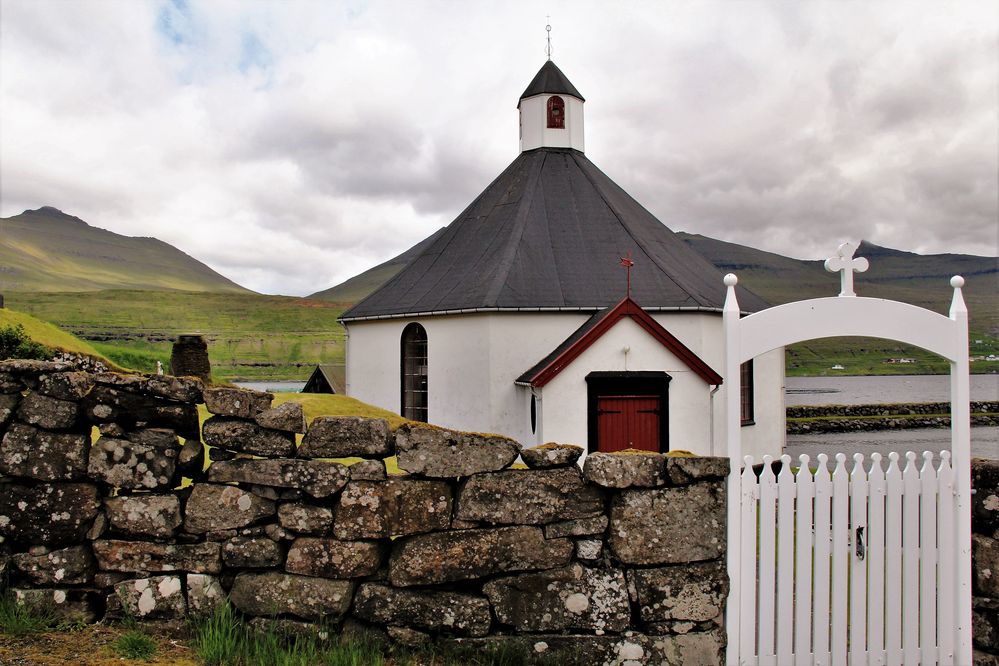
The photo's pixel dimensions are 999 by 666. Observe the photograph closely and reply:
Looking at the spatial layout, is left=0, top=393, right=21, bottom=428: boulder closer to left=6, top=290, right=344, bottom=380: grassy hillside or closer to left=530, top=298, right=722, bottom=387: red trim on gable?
left=530, top=298, right=722, bottom=387: red trim on gable

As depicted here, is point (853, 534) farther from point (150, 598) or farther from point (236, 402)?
point (150, 598)

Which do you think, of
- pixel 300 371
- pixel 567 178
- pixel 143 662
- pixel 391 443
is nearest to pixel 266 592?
pixel 143 662

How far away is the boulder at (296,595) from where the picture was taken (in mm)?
5191

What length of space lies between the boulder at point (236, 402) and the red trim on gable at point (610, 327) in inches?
370

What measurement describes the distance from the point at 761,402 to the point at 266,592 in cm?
1533

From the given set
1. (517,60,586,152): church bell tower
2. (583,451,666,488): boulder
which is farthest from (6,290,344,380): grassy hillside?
(583,451,666,488): boulder

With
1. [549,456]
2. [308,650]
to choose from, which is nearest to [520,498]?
[549,456]

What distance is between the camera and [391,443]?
5250 millimetres

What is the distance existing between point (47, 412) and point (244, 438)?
1.36 m

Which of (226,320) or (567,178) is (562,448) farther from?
(226,320)

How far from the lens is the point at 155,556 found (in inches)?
205

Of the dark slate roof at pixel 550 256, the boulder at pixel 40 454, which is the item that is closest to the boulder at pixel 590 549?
the boulder at pixel 40 454

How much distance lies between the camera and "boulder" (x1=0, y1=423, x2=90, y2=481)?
5105mm

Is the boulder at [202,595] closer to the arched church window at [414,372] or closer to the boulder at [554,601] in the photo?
the boulder at [554,601]
